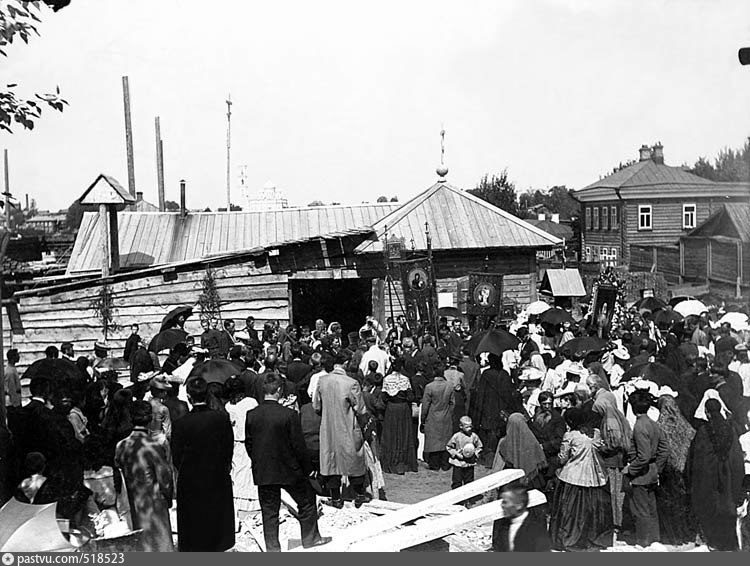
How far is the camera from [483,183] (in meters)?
31.3

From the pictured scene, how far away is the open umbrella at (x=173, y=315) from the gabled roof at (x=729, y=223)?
7.90 metres

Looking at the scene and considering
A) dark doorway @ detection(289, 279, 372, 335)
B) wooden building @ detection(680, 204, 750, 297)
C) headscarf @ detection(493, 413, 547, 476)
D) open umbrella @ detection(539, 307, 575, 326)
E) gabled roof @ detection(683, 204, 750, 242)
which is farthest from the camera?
dark doorway @ detection(289, 279, 372, 335)

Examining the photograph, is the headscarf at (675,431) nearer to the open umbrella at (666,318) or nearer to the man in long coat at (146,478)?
the man in long coat at (146,478)

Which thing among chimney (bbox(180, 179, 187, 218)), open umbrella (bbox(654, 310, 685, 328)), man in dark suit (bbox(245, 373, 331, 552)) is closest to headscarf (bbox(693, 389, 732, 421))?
man in dark suit (bbox(245, 373, 331, 552))

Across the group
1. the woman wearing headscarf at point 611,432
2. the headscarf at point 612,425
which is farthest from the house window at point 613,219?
the headscarf at point 612,425

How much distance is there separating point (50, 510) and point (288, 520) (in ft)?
8.44

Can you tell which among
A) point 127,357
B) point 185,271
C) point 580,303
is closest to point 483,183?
point 580,303

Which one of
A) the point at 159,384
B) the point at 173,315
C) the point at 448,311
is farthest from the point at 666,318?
the point at 159,384

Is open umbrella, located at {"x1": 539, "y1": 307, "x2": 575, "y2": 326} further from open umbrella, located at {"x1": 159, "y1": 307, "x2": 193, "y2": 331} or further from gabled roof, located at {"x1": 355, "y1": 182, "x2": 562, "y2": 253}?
open umbrella, located at {"x1": 159, "y1": 307, "x2": 193, "y2": 331}

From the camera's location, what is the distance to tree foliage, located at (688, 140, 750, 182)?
10.1 metres

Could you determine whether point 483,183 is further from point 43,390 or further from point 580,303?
point 43,390

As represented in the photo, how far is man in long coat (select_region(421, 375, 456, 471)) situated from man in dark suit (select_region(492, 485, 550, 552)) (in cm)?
402

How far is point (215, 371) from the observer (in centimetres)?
961

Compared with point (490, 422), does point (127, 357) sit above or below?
above
